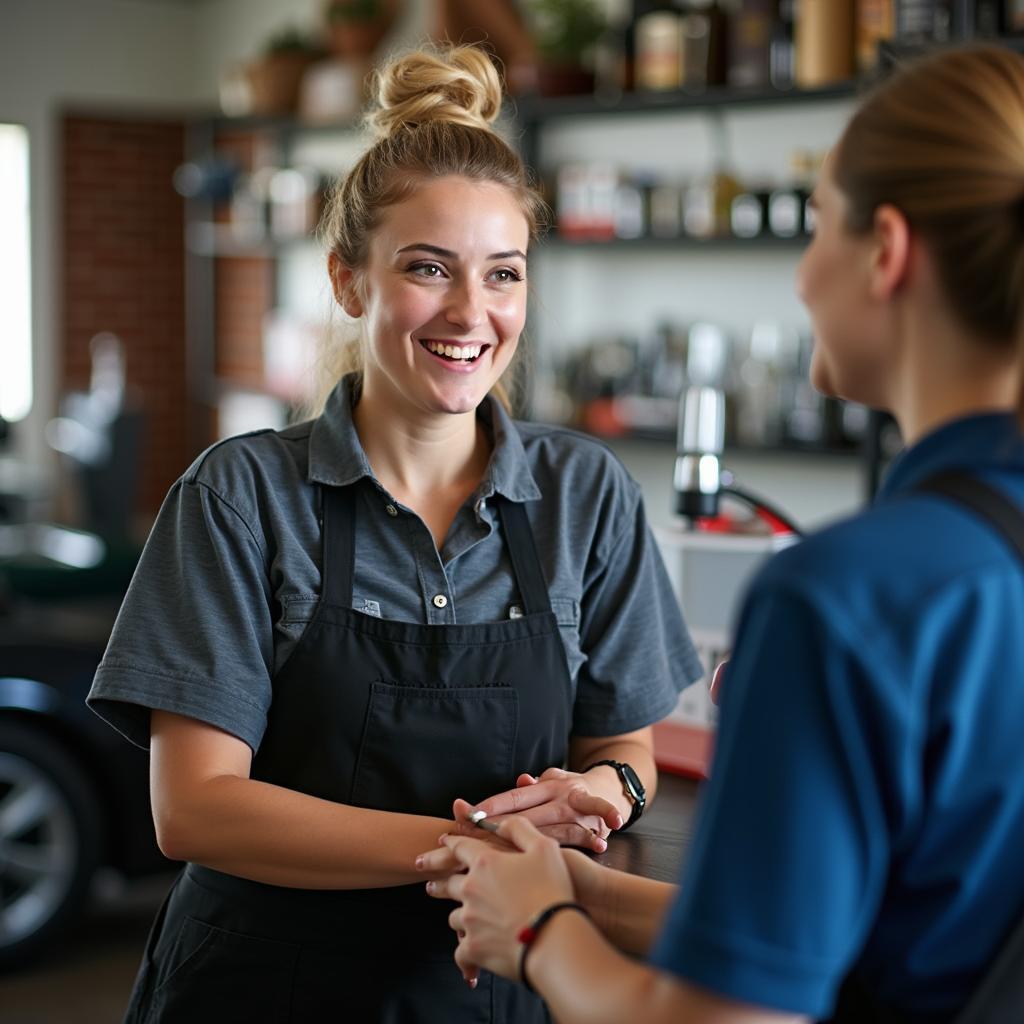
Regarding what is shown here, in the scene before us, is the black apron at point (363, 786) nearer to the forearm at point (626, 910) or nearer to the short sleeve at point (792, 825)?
the forearm at point (626, 910)

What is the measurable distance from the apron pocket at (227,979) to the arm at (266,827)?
0.12 metres

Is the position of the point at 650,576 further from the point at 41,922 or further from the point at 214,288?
the point at 214,288

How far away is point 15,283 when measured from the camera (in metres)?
7.62

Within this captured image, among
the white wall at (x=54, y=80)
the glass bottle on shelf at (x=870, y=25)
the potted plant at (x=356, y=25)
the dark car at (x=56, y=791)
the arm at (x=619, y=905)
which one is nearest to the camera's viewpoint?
the arm at (x=619, y=905)

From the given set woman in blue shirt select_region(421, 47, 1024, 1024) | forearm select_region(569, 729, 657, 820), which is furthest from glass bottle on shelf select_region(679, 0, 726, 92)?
woman in blue shirt select_region(421, 47, 1024, 1024)

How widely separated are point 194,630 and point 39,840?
222cm

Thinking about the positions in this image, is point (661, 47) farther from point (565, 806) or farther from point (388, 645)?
point (565, 806)

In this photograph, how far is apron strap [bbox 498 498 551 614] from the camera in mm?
1694

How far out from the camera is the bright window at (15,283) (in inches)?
297

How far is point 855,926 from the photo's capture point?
0.87 m

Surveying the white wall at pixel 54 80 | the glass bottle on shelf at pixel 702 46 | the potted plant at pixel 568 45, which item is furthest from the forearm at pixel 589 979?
the white wall at pixel 54 80

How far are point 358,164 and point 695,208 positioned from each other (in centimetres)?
303

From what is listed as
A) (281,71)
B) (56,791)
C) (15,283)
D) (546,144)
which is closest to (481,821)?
(56,791)

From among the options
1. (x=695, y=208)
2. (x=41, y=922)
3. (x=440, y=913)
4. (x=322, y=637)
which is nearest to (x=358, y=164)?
(x=322, y=637)
